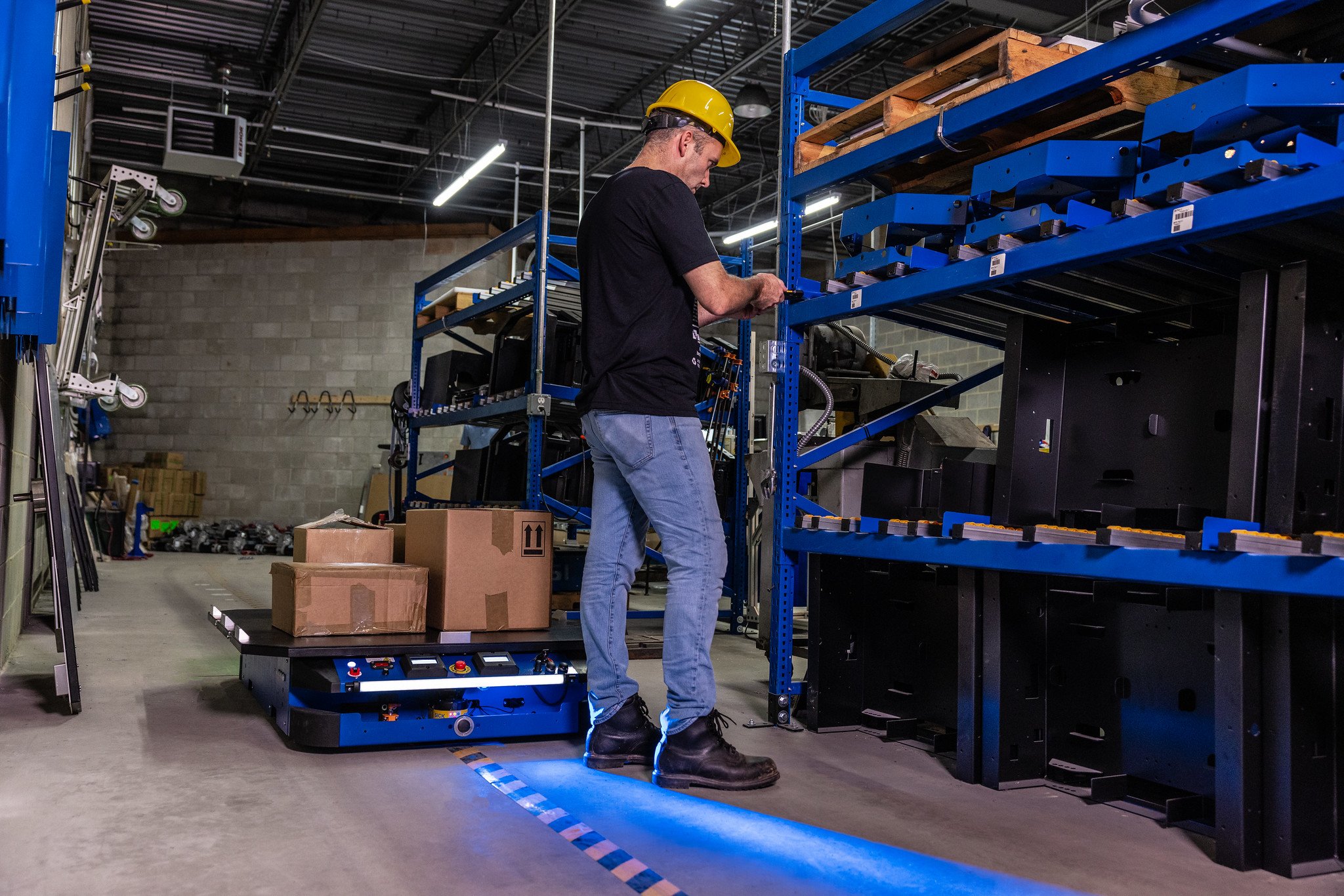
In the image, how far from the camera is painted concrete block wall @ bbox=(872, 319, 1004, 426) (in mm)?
13742

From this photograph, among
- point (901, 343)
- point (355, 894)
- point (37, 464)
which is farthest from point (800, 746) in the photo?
point (901, 343)

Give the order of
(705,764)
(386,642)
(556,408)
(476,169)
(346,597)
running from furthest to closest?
1. (476,169)
2. (556,408)
3. (346,597)
4. (386,642)
5. (705,764)

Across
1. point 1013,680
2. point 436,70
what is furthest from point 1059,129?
point 436,70

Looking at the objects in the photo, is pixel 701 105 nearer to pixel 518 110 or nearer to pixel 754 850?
pixel 754 850

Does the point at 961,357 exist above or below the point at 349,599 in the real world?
above

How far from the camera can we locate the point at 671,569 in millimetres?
2938

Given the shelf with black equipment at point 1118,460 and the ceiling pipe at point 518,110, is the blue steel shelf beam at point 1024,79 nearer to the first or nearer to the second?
the shelf with black equipment at point 1118,460

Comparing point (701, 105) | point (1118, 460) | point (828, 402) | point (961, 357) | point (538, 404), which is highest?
point (961, 357)

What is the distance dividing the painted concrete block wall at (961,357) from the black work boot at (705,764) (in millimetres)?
10155

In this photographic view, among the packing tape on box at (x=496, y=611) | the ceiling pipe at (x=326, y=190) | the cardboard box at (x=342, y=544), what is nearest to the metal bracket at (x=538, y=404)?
the cardboard box at (x=342, y=544)

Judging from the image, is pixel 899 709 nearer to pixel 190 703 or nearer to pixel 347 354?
pixel 190 703

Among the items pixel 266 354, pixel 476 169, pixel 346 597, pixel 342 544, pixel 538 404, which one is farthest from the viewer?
pixel 266 354

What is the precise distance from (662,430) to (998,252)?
106 centimetres

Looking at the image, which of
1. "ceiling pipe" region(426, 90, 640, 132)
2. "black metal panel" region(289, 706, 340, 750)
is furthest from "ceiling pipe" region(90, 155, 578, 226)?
"black metal panel" region(289, 706, 340, 750)
